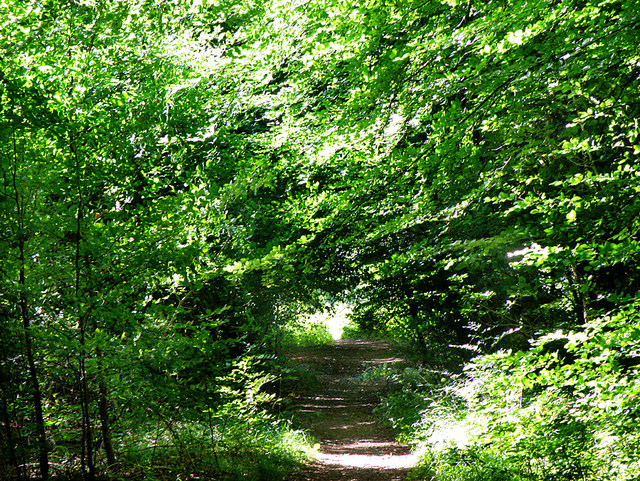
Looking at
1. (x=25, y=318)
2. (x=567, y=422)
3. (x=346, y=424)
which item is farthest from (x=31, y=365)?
(x=346, y=424)

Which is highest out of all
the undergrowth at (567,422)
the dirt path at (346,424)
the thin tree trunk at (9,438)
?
the thin tree trunk at (9,438)

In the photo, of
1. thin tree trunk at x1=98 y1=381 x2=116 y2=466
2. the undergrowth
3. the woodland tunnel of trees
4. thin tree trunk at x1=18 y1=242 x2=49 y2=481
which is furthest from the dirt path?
thin tree trunk at x1=18 y1=242 x2=49 y2=481

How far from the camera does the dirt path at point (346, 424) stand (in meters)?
7.97

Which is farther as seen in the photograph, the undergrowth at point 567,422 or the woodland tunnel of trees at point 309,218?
the undergrowth at point 567,422

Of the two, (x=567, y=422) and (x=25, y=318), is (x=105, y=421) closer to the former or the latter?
(x=25, y=318)

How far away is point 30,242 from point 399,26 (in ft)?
10.7

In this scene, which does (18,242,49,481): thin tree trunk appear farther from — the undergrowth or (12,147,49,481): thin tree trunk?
the undergrowth

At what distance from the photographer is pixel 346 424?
12812 mm

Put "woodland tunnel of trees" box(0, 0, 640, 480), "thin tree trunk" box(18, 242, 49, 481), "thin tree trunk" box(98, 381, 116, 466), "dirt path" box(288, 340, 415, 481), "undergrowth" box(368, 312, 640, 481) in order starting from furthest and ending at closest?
"dirt path" box(288, 340, 415, 481)
"thin tree trunk" box(98, 381, 116, 466)
"undergrowth" box(368, 312, 640, 481)
"thin tree trunk" box(18, 242, 49, 481)
"woodland tunnel of trees" box(0, 0, 640, 480)

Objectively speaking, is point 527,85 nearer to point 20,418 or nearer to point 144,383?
point 144,383

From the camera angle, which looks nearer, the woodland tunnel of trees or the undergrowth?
the woodland tunnel of trees

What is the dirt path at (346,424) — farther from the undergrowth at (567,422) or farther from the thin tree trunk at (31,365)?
the thin tree trunk at (31,365)

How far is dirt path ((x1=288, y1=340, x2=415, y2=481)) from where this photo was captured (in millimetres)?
7969

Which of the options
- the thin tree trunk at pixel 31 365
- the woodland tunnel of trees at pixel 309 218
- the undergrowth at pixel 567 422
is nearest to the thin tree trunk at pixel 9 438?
the woodland tunnel of trees at pixel 309 218
